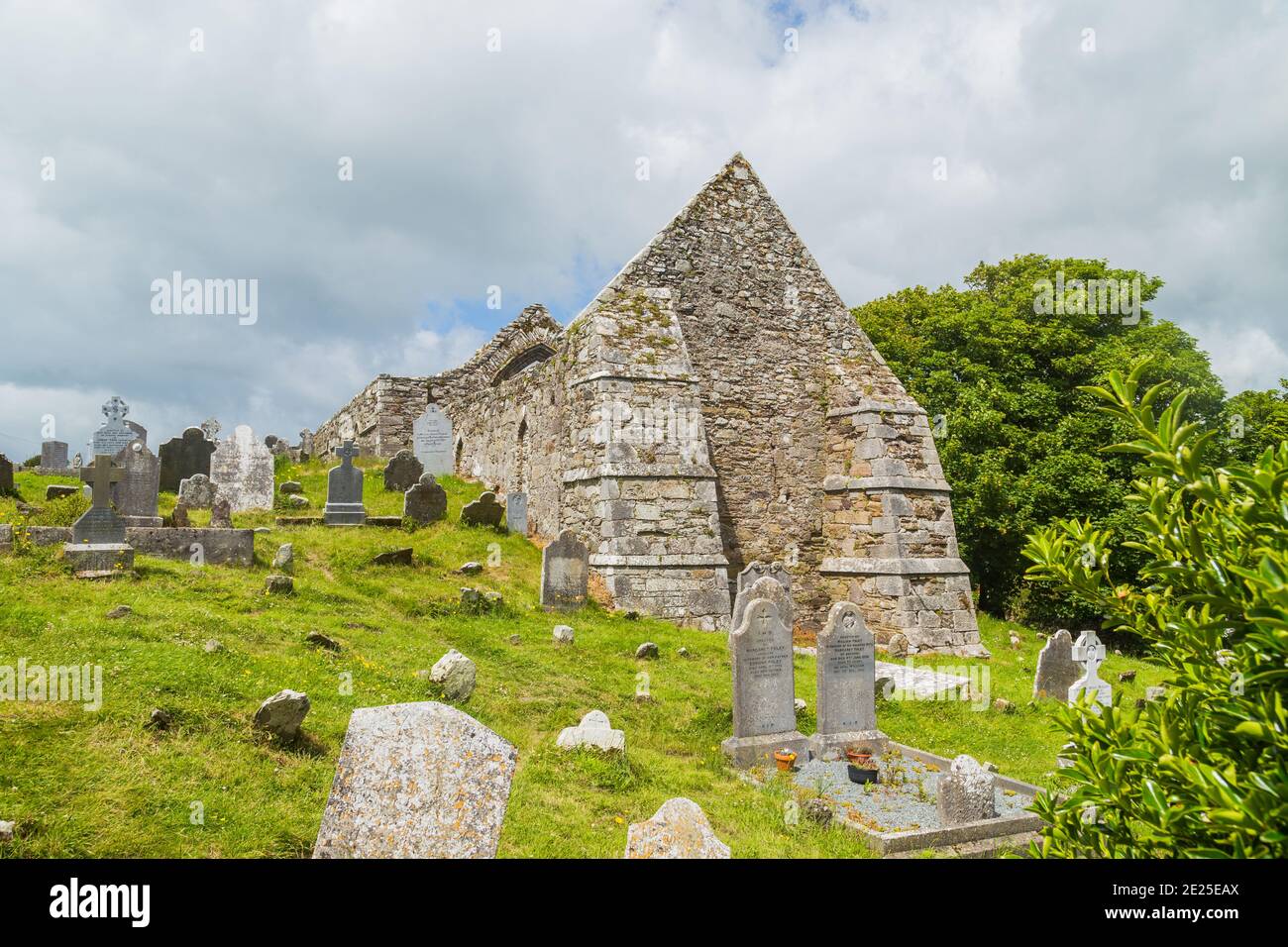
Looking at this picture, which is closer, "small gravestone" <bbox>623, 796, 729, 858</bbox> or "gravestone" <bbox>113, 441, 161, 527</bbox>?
"small gravestone" <bbox>623, 796, 729, 858</bbox>

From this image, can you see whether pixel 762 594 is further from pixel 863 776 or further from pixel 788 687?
pixel 863 776

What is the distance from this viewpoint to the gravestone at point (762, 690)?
23.9 ft

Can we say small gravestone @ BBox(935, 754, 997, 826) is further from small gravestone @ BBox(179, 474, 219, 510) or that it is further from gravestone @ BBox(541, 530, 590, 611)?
small gravestone @ BBox(179, 474, 219, 510)

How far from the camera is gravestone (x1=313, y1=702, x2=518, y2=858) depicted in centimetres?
289

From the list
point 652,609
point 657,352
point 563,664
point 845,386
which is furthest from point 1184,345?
point 563,664

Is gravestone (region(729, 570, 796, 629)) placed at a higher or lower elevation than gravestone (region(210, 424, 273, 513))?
lower

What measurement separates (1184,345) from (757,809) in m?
22.0

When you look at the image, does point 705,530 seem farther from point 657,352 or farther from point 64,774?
point 64,774

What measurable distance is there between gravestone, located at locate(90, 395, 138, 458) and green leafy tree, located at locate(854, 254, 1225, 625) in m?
20.6

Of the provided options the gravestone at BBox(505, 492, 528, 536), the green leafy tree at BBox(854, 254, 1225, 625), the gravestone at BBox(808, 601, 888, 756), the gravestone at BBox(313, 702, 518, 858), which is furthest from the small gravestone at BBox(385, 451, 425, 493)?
the gravestone at BBox(313, 702, 518, 858)

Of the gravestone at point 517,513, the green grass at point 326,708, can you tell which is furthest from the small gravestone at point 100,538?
the gravestone at point 517,513

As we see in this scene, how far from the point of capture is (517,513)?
1484cm

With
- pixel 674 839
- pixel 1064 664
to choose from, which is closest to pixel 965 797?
pixel 674 839
